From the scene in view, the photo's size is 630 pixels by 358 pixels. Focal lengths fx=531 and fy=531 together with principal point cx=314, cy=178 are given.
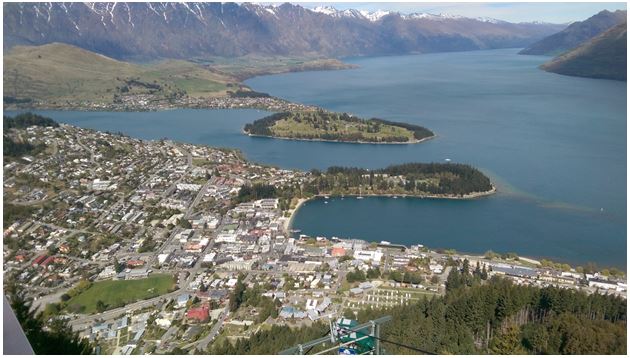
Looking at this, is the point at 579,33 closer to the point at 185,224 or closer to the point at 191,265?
the point at 185,224

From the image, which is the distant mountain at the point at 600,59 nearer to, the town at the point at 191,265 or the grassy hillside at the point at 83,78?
the grassy hillside at the point at 83,78

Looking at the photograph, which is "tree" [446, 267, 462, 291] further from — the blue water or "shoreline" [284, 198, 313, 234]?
"shoreline" [284, 198, 313, 234]

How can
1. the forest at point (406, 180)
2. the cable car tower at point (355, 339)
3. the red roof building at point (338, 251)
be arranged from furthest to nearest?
the forest at point (406, 180) → the red roof building at point (338, 251) → the cable car tower at point (355, 339)

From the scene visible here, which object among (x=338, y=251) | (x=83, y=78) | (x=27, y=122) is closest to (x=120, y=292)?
(x=338, y=251)

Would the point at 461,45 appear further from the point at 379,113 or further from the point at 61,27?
the point at 379,113

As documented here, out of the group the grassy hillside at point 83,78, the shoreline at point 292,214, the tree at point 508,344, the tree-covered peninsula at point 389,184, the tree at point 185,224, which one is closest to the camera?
the tree at point 508,344

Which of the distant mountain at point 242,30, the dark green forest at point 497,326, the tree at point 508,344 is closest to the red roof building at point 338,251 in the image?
the dark green forest at point 497,326
